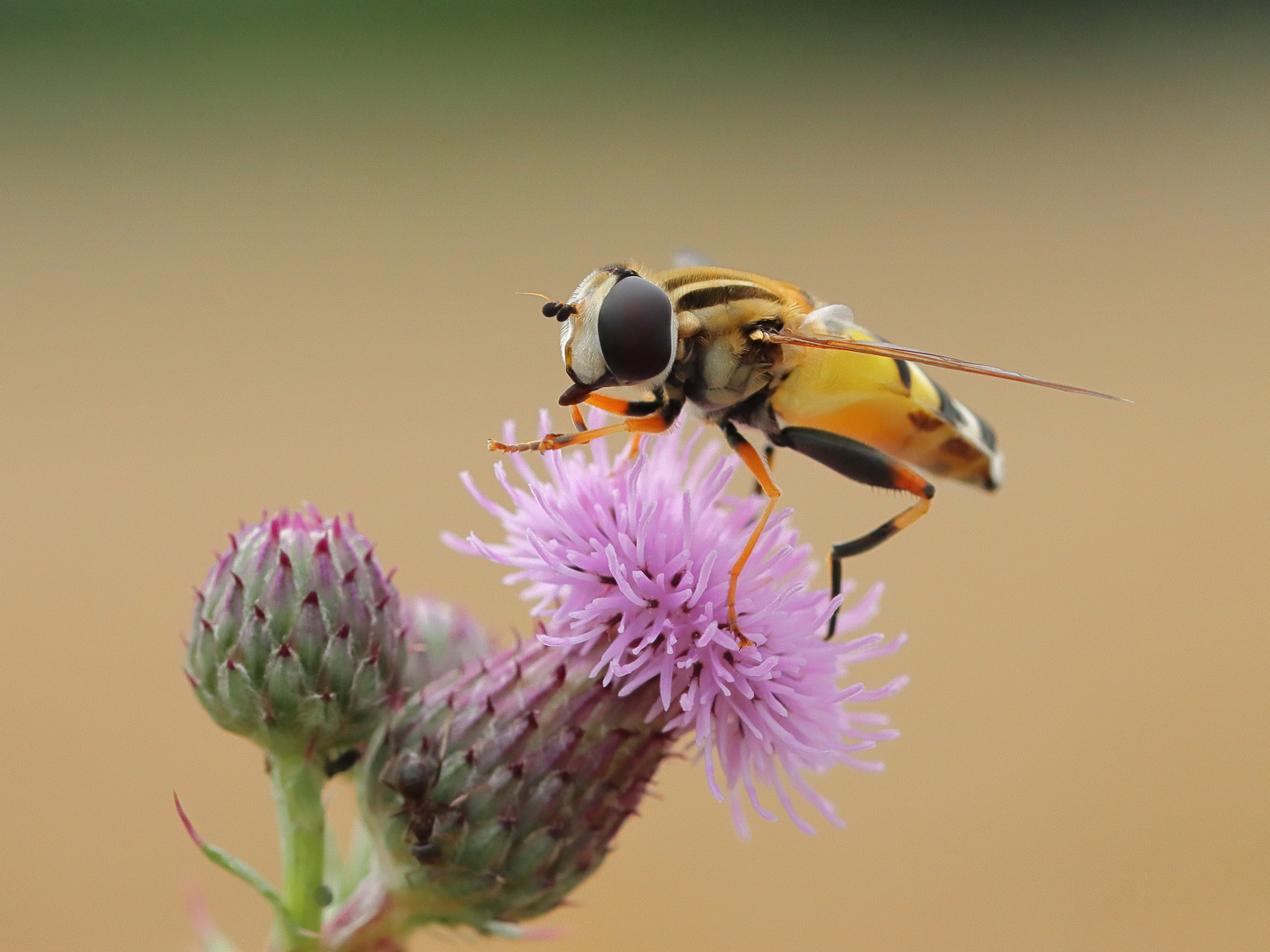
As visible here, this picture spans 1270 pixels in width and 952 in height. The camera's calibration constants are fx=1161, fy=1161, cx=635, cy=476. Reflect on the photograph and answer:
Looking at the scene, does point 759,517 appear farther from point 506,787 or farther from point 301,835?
point 301,835

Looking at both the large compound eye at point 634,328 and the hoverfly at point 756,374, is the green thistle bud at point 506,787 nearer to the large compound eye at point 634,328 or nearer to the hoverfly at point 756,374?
the hoverfly at point 756,374

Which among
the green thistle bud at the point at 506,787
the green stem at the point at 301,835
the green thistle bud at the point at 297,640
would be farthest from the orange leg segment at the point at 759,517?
the green stem at the point at 301,835

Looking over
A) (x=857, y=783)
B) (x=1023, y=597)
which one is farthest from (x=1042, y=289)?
(x=857, y=783)

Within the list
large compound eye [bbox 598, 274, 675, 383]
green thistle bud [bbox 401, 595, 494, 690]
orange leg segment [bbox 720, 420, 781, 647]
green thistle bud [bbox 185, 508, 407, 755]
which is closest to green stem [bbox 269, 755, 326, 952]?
green thistle bud [bbox 185, 508, 407, 755]

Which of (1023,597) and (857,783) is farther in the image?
(1023,597)

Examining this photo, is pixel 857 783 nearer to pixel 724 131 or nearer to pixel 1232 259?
pixel 1232 259
